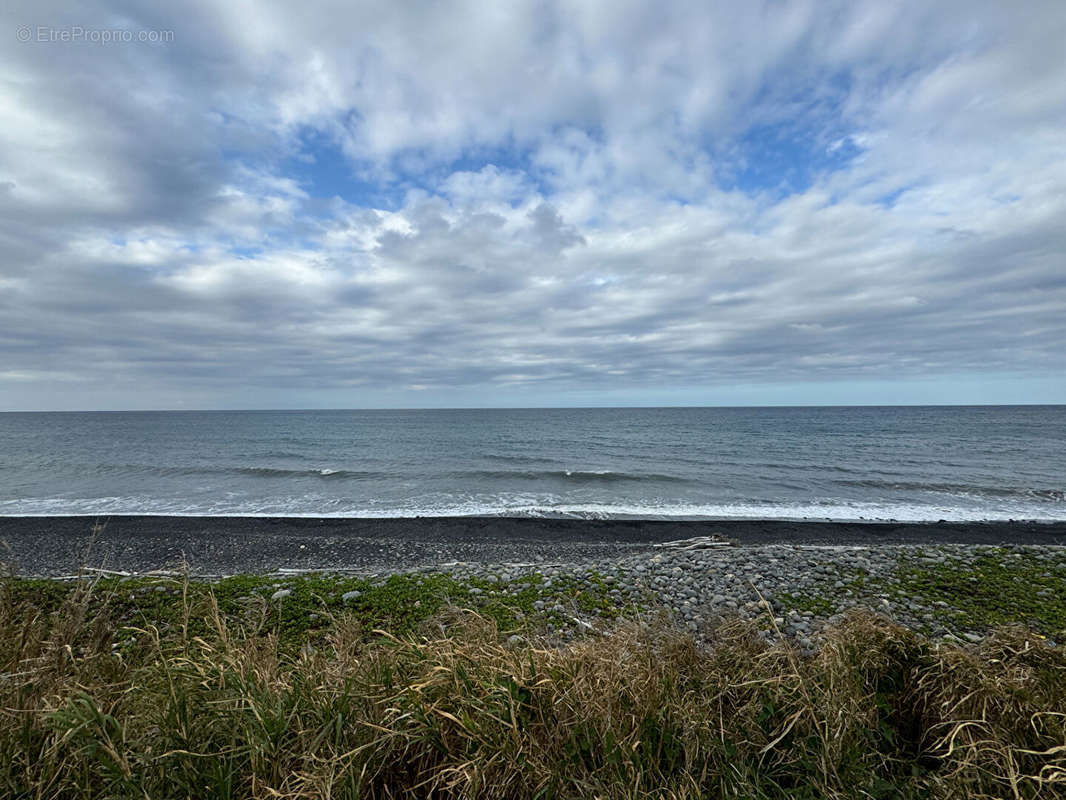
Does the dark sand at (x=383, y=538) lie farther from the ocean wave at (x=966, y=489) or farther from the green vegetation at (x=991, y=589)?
the ocean wave at (x=966, y=489)

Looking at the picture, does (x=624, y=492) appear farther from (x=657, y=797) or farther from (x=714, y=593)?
(x=657, y=797)

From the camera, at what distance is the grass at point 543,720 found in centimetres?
199

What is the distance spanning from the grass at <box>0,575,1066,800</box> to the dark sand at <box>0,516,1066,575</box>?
9.86 meters

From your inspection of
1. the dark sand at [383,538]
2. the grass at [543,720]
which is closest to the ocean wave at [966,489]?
the dark sand at [383,538]

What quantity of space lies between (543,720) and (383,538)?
13.7 meters

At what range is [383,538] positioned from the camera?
14828mm

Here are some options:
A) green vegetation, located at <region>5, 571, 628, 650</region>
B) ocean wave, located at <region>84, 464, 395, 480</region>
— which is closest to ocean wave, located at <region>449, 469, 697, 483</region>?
ocean wave, located at <region>84, 464, 395, 480</region>

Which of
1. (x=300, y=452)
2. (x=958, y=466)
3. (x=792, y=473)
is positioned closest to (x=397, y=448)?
(x=300, y=452)

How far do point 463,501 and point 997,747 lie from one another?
1918cm

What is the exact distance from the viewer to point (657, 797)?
2.02 m

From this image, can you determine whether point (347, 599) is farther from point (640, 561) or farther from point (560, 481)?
point (560, 481)

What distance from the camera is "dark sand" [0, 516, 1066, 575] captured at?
42.2 feet

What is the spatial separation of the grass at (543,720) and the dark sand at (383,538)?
9861 millimetres

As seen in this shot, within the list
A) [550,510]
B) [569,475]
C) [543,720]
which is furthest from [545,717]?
[569,475]
